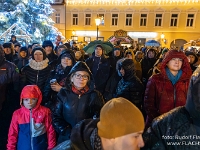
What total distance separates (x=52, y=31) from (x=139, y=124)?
15.5m

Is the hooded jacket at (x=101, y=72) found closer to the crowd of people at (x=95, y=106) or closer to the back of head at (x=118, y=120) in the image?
the crowd of people at (x=95, y=106)

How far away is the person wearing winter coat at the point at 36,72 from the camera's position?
151 inches

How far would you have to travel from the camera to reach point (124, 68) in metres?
3.54

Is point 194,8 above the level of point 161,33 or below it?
above

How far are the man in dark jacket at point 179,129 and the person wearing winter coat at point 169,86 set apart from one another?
1351 millimetres

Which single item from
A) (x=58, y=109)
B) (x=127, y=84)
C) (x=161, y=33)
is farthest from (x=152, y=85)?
(x=161, y=33)

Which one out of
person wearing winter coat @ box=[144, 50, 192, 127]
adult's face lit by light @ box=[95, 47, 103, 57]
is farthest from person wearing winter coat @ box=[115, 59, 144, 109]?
adult's face lit by light @ box=[95, 47, 103, 57]

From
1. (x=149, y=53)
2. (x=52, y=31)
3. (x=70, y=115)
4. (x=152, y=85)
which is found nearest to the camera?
(x=70, y=115)

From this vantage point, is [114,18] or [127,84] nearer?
[127,84]

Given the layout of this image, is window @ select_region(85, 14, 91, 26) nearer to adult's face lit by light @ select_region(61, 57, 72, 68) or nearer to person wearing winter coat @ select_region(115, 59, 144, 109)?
adult's face lit by light @ select_region(61, 57, 72, 68)

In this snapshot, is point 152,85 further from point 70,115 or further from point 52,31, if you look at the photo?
point 52,31

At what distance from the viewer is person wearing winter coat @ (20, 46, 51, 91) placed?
12.6 ft

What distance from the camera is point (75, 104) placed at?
2418 millimetres

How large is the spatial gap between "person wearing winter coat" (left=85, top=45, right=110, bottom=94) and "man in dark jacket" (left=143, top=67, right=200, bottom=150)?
3835 millimetres
